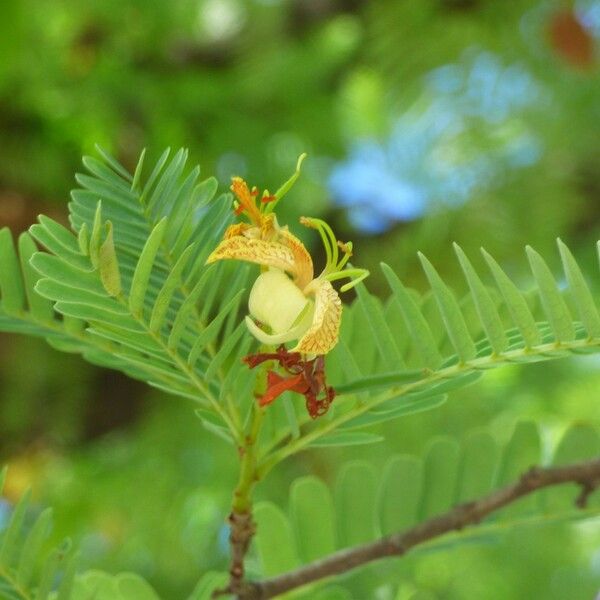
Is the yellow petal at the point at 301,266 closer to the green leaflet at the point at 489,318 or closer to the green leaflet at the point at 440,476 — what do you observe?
the green leaflet at the point at 489,318

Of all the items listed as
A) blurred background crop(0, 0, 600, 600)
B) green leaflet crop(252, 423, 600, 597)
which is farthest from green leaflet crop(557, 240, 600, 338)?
blurred background crop(0, 0, 600, 600)

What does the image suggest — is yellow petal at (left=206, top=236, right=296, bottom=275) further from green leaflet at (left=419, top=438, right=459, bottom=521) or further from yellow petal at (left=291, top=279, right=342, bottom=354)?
green leaflet at (left=419, top=438, right=459, bottom=521)

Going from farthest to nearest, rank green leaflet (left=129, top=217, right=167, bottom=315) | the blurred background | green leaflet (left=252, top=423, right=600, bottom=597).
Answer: the blurred background
green leaflet (left=252, top=423, right=600, bottom=597)
green leaflet (left=129, top=217, right=167, bottom=315)

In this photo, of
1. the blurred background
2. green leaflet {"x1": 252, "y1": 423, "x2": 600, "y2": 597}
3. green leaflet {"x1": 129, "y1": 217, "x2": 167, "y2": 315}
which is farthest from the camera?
the blurred background

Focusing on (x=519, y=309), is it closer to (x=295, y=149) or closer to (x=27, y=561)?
(x=27, y=561)

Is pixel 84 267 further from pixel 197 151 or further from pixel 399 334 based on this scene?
pixel 197 151

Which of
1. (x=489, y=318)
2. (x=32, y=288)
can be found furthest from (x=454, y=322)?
(x=32, y=288)
